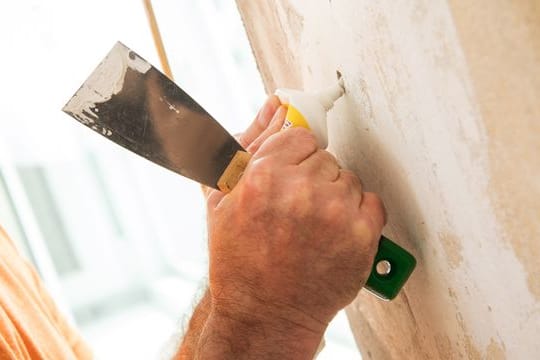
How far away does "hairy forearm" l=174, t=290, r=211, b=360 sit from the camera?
0.79 m

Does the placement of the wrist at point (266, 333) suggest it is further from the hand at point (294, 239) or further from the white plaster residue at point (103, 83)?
the white plaster residue at point (103, 83)

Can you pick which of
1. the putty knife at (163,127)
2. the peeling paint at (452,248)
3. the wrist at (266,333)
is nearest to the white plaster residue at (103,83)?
the putty knife at (163,127)

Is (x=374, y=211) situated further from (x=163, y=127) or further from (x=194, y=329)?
(x=194, y=329)

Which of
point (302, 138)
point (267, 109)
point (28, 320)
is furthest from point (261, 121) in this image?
point (28, 320)

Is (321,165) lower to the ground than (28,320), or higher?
higher

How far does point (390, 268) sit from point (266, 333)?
0.14 metres

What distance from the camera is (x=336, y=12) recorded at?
1.47 ft

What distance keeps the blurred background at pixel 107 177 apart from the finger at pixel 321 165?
448mm

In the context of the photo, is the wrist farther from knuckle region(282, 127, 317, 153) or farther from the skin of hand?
knuckle region(282, 127, 317, 153)

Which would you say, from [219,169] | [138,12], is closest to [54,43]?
[138,12]

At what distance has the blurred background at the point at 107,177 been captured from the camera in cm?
144

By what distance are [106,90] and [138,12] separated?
106 cm

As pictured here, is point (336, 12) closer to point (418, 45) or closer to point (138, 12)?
point (418, 45)

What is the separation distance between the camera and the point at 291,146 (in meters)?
0.46
